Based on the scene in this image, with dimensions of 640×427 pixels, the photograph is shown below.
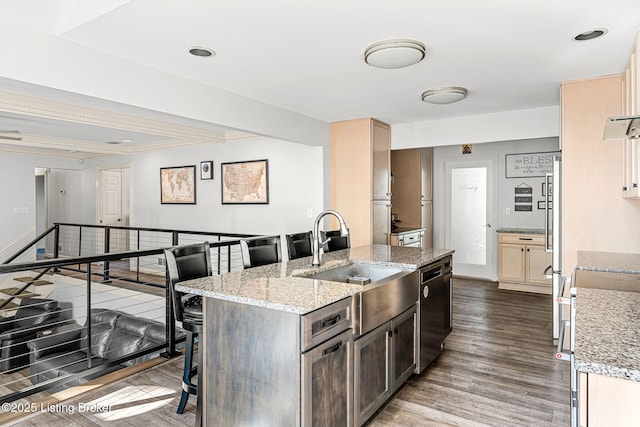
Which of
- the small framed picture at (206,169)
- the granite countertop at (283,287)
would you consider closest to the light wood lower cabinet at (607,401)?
the granite countertop at (283,287)

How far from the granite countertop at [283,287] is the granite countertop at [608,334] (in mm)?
1002

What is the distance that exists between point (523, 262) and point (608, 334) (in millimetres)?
4963

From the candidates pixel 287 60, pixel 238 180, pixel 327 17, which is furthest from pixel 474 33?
pixel 238 180

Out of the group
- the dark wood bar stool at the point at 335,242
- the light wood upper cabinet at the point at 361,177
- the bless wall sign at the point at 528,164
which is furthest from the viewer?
the bless wall sign at the point at 528,164

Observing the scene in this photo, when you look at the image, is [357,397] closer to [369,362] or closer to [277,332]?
[369,362]

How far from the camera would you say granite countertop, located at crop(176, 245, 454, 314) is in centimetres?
184

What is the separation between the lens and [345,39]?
262cm

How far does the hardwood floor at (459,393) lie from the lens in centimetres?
242

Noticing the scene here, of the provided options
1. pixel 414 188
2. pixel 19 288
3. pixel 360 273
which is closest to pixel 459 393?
pixel 360 273

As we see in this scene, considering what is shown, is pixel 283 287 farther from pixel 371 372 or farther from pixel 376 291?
pixel 371 372

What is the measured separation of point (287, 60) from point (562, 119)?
2.52 metres

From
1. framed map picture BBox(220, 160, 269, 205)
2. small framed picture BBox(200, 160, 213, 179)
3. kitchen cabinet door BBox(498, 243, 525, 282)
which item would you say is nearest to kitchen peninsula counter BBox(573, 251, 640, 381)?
kitchen cabinet door BBox(498, 243, 525, 282)

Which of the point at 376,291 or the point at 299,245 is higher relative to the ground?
the point at 299,245

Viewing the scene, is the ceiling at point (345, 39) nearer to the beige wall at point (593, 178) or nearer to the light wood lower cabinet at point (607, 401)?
the beige wall at point (593, 178)
